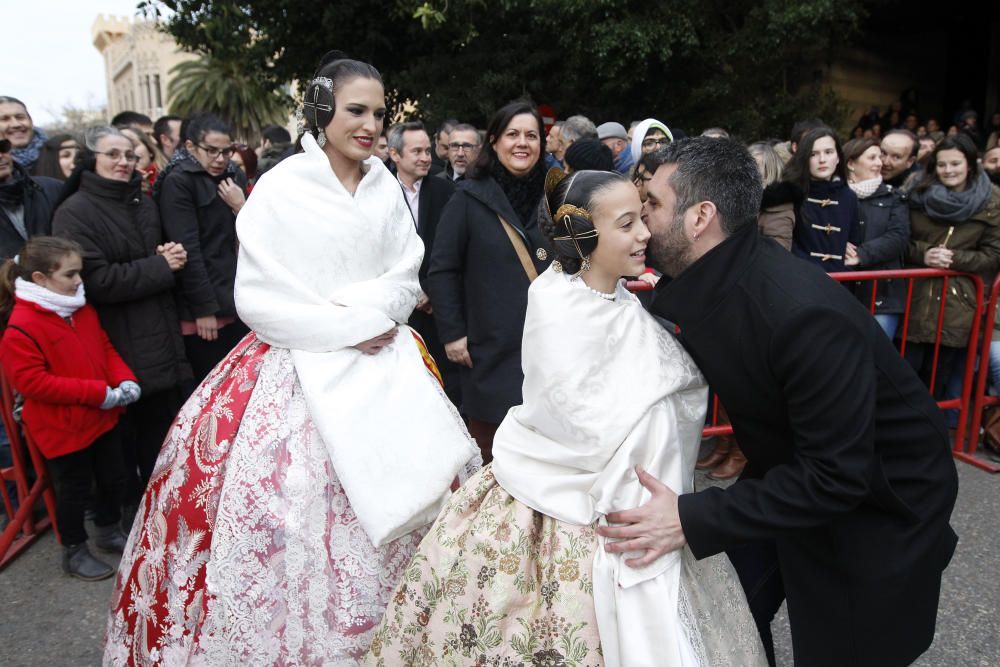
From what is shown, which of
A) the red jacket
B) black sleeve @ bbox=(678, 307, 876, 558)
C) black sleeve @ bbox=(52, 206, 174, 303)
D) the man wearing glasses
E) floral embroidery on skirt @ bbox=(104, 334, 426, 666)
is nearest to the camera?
black sleeve @ bbox=(678, 307, 876, 558)

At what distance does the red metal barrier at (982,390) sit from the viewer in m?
4.54

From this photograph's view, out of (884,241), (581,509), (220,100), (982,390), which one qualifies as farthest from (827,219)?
(220,100)

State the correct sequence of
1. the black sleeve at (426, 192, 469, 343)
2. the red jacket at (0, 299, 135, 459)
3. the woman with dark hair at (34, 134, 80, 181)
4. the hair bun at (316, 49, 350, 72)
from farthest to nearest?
the woman with dark hair at (34, 134, 80, 181) < the black sleeve at (426, 192, 469, 343) < the red jacket at (0, 299, 135, 459) < the hair bun at (316, 49, 350, 72)

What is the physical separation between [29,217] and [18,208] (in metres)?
0.08

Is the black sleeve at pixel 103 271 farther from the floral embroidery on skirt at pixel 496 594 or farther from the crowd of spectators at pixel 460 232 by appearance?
the floral embroidery on skirt at pixel 496 594

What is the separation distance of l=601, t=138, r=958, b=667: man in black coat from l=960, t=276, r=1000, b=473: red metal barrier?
10.1 feet

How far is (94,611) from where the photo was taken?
3.23m

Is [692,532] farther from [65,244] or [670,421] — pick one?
[65,244]

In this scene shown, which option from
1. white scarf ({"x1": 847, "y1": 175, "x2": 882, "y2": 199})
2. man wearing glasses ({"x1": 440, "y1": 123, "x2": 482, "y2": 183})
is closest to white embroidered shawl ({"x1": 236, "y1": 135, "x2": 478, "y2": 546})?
man wearing glasses ({"x1": 440, "y1": 123, "x2": 482, "y2": 183})

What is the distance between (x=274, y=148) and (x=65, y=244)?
4381mm

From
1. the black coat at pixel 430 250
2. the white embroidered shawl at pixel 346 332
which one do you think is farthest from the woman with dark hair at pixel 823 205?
the white embroidered shawl at pixel 346 332

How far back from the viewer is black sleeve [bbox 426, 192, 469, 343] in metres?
3.61

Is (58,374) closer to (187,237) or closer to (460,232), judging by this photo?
(187,237)

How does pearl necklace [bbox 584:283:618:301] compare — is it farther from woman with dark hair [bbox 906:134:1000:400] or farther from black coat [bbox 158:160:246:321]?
woman with dark hair [bbox 906:134:1000:400]
